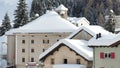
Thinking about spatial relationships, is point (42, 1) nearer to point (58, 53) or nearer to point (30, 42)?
point (30, 42)

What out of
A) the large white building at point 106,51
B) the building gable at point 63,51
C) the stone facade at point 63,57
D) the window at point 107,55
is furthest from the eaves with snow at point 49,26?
the window at point 107,55

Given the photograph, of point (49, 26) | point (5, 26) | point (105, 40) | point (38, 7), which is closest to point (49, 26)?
point (49, 26)

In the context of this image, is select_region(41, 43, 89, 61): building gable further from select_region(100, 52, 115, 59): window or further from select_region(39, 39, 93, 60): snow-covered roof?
select_region(100, 52, 115, 59): window

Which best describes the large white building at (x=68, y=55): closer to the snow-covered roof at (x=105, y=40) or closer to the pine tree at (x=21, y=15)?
the snow-covered roof at (x=105, y=40)

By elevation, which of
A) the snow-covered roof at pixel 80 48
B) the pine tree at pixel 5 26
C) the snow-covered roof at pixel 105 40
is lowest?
the pine tree at pixel 5 26

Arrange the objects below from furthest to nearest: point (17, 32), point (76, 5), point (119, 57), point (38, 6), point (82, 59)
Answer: point (76, 5)
point (38, 6)
point (17, 32)
point (82, 59)
point (119, 57)

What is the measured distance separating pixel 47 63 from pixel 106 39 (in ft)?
40.4

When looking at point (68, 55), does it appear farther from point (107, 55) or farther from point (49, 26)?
point (49, 26)

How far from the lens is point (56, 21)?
281 feet

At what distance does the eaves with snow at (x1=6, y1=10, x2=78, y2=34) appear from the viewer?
81.7 m

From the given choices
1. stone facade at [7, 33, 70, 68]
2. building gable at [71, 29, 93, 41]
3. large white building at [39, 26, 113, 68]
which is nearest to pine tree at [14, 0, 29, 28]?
stone facade at [7, 33, 70, 68]

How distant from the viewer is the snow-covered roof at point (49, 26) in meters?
81.7

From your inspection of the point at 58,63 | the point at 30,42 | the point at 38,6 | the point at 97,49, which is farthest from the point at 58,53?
the point at 38,6

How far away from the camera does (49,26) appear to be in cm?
8356
